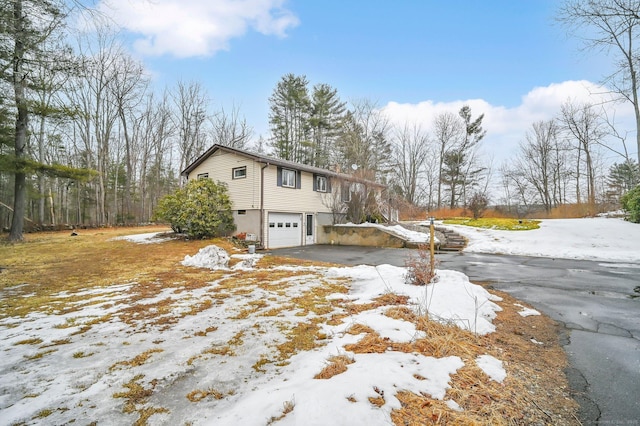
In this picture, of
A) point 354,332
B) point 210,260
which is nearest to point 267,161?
point 210,260

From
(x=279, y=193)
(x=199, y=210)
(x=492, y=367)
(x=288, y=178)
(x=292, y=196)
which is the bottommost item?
(x=492, y=367)

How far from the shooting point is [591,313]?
14.6 feet

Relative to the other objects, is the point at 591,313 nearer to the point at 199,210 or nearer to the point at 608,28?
the point at 608,28

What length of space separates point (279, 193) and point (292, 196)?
3.38 ft

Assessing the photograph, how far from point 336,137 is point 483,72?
15.9 m

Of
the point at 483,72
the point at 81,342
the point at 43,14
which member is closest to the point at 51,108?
the point at 43,14

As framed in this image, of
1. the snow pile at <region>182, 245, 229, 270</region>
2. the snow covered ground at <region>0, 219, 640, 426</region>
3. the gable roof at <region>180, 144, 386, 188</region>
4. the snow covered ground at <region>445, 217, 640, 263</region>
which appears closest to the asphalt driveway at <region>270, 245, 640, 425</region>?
the snow covered ground at <region>0, 219, 640, 426</region>

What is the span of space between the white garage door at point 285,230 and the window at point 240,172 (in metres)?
2.75

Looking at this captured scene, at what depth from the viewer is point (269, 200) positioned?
14.0 m

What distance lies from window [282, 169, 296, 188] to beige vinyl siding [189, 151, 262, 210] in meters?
1.67

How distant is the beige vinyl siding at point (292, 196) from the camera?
1407 cm

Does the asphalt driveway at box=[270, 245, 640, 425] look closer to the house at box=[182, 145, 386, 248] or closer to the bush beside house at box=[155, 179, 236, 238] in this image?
the house at box=[182, 145, 386, 248]

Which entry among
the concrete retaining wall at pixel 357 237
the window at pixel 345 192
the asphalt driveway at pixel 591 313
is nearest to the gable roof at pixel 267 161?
the window at pixel 345 192

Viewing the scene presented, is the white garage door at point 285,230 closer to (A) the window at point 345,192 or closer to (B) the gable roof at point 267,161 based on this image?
(B) the gable roof at point 267,161
